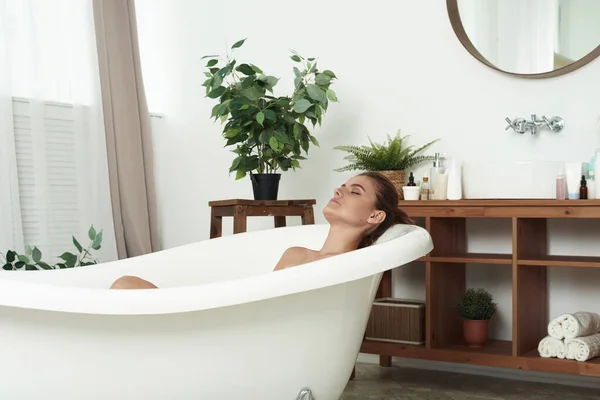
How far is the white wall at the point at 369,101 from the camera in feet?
9.77

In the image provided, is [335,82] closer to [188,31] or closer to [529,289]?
[188,31]

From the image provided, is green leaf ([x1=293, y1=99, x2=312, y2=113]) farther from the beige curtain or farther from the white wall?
the beige curtain


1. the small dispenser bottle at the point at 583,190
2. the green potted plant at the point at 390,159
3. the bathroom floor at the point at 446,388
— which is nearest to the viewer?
the small dispenser bottle at the point at 583,190

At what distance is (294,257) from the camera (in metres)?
2.44

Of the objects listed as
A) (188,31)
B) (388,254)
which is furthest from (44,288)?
(188,31)

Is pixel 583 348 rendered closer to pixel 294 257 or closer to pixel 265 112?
pixel 294 257

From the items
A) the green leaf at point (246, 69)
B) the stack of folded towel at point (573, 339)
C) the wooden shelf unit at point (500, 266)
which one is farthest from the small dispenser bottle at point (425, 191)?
the green leaf at point (246, 69)

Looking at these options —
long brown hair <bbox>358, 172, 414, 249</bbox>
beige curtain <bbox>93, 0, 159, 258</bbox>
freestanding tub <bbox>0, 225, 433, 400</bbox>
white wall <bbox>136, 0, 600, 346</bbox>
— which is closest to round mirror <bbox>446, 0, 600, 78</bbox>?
white wall <bbox>136, 0, 600, 346</bbox>

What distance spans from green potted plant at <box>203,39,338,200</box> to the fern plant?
0.74 feet

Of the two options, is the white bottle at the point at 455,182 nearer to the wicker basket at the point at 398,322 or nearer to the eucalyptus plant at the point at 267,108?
the wicker basket at the point at 398,322

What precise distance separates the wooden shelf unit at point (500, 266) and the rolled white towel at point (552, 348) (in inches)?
0.9

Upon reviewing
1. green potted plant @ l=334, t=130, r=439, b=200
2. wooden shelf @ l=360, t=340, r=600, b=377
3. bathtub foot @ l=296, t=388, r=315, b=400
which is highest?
green potted plant @ l=334, t=130, r=439, b=200

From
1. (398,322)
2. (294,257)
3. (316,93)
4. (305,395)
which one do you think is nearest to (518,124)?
(316,93)

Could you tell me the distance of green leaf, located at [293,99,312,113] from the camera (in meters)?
3.07
